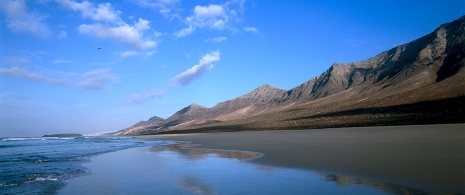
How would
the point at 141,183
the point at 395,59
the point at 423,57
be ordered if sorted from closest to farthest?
the point at 141,183 < the point at 423,57 < the point at 395,59

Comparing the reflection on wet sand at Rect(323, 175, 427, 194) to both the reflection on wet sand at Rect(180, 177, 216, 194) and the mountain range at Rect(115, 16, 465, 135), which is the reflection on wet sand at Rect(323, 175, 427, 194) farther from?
the mountain range at Rect(115, 16, 465, 135)

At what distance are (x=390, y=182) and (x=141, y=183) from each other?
7285mm

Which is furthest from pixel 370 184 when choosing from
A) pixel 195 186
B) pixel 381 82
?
pixel 381 82

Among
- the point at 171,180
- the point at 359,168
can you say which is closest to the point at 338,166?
the point at 359,168

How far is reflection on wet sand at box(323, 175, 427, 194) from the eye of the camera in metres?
6.82

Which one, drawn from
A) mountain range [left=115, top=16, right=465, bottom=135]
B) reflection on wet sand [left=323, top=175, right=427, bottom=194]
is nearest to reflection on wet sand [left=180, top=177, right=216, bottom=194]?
reflection on wet sand [left=323, top=175, right=427, bottom=194]

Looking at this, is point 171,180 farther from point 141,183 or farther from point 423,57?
point 423,57

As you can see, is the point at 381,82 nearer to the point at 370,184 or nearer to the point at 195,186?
the point at 370,184

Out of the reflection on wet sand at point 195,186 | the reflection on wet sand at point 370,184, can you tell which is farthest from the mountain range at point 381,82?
the reflection on wet sand at point 195,186

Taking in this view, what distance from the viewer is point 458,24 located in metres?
133

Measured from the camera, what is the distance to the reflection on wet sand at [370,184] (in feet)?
22.4

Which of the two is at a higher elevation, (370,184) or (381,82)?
(381,82)

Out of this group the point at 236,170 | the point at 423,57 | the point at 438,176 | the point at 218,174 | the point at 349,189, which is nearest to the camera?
the point at 349,189

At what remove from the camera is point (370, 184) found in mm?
7766
